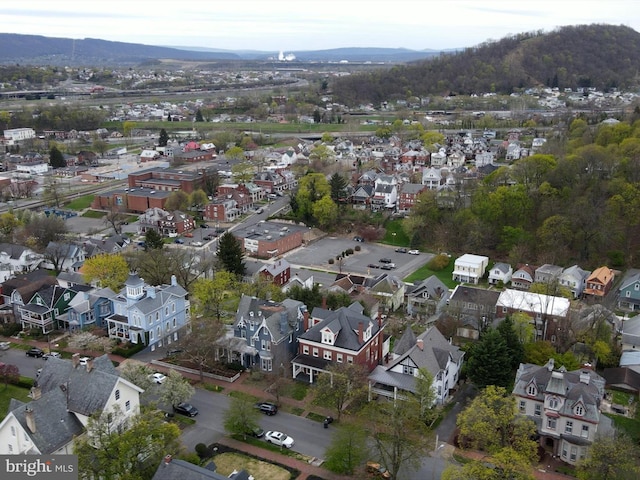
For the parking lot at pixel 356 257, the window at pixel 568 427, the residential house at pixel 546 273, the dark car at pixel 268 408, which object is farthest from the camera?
the parking lot at pixel 356 257

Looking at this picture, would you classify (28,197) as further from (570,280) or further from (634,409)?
(634,409)

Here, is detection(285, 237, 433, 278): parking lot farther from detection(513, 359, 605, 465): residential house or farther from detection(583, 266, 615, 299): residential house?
detection(513, 359, 605, 465): residential house

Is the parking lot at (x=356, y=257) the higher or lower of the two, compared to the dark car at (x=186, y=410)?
lower

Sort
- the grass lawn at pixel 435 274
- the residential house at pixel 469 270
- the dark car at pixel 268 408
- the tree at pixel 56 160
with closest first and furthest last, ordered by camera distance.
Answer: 1. the dark car at pixel 268 408
2. the residential house at pixel 469 270
3. the grass lawn at pixel 435 274
4. the tree at pixel 56 160

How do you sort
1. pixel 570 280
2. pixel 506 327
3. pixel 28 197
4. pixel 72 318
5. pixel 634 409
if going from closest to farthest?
pixel 634 409
pixel 506 327
pixel 72 318
pixel 570 280
pixel 28 197

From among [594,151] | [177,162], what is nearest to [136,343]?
[594,151]

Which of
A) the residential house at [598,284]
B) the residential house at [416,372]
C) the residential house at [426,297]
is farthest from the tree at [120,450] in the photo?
the residential house at [598,284]

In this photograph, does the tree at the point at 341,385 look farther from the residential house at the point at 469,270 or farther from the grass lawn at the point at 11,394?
the residential house at the point at 469,270
